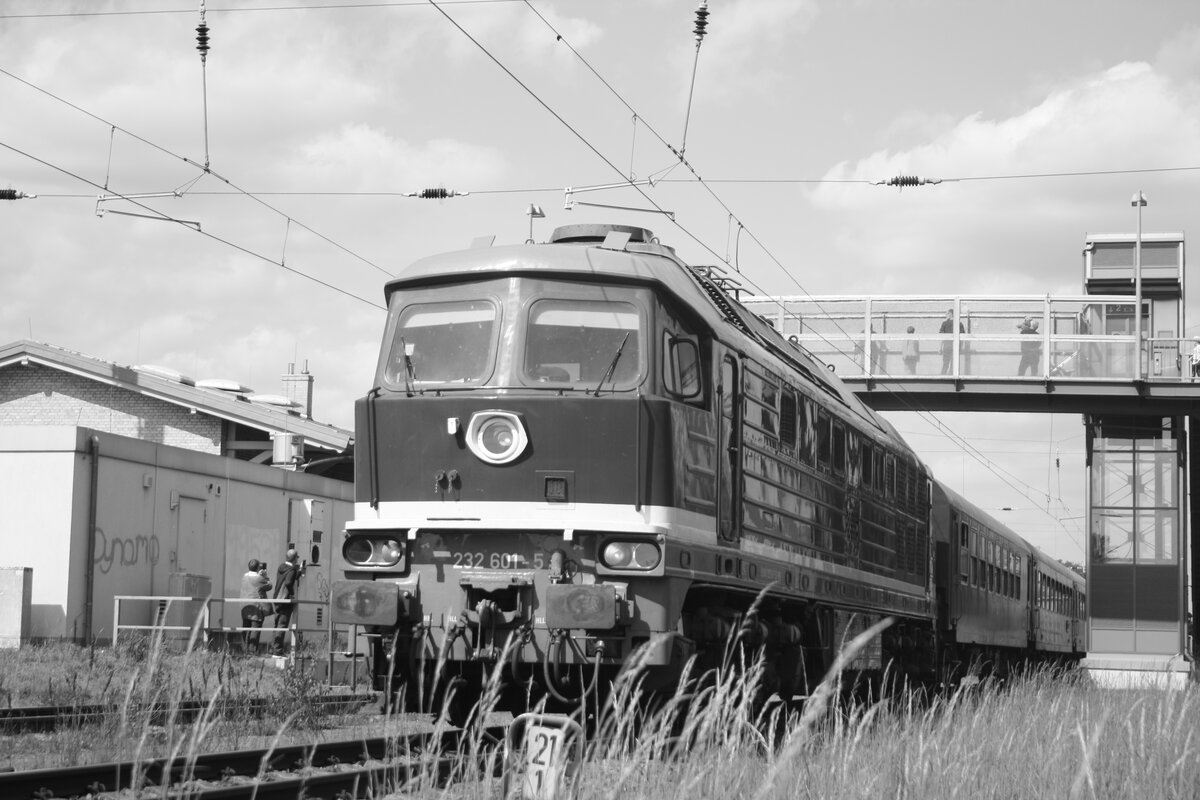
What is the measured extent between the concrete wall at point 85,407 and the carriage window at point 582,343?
758 inches

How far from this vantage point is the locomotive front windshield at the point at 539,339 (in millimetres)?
9438

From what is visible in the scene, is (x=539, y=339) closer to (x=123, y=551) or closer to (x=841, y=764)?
(x=841, y=764)

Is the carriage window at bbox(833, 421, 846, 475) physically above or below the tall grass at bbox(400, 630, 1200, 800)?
above

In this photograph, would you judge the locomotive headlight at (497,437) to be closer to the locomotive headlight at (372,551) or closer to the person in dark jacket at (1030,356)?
the locomotive headlight at (372,551)

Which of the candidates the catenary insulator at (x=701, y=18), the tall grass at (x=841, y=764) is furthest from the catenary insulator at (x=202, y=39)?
the tall grass at (x=841, y=764)

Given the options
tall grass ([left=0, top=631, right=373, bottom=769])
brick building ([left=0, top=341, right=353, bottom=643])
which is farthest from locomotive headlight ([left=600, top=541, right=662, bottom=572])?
brick building ([left=0, top=341, right=353, bottom=643])

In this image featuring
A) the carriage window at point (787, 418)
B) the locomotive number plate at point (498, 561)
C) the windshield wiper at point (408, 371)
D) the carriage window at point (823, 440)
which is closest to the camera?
the locomotive number plate at point (498, 561)

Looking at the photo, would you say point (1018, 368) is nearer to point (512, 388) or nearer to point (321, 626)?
point (321, 626)

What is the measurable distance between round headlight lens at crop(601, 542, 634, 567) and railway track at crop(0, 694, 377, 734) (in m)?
3.20

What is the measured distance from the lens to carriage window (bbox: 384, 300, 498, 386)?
31.4 ft

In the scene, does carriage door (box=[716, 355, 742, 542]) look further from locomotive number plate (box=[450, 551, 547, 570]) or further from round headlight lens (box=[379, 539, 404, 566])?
round headlight lens (box=[379, 539, 404, 566])

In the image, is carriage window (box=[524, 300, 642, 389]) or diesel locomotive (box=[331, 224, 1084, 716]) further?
carriage window (box=[524, 300, 642, 389])

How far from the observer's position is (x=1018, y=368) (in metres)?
26.8

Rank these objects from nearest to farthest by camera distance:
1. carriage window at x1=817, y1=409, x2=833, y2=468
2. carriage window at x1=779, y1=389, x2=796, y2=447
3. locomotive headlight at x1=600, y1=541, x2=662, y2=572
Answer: locomotive headlight at x1=600, y1=541, x2=662, y2=572 < carriage window at x1=779, y1=389, x2=796, y2=447 < carriage window at x1=817, y1=409, x2=833, y2=468
